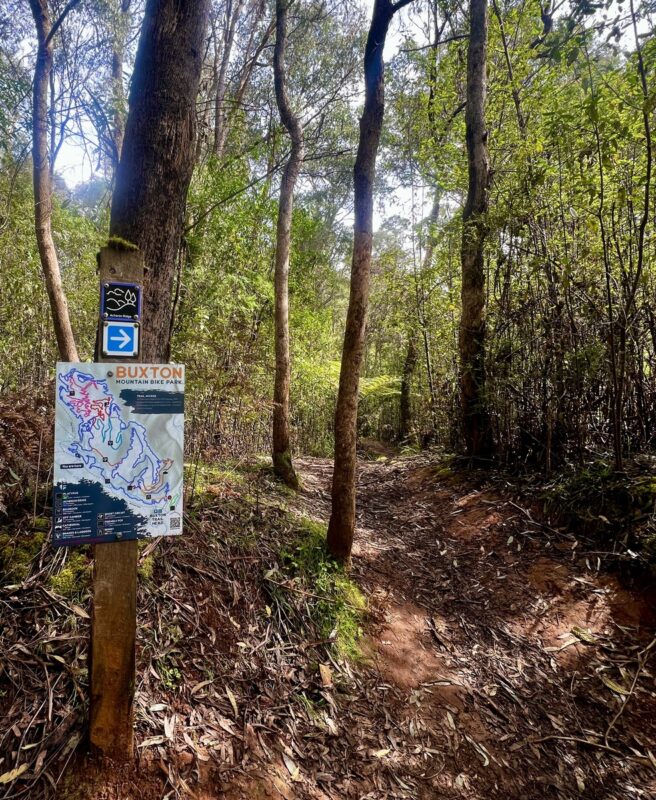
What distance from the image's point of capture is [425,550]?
458 cm

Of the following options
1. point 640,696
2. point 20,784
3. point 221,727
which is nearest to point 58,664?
point 20,784

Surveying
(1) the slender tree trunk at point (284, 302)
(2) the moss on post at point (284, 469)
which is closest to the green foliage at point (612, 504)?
(2) the moss on post at point (284, 469)

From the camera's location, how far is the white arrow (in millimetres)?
1656

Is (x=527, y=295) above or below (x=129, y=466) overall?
above

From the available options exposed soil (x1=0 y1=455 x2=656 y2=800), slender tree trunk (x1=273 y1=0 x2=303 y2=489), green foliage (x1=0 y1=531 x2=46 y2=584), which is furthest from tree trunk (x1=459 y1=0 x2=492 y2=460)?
green foliage (x1=0 y1=531 x2=46 y2=584)

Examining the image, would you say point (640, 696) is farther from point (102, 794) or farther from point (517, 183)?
point (517, 183)

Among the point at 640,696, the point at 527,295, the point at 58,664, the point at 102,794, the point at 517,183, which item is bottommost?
the point at 640,696

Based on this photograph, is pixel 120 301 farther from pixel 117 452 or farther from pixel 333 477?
pixel 333 477

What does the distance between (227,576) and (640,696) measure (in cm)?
283

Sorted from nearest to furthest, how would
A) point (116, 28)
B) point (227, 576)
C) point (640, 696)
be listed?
point (640, 696), point (227, 576), point (116, 28)

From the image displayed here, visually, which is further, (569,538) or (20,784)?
(569,538)

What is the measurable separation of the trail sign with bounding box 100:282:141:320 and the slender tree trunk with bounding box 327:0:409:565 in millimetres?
1810

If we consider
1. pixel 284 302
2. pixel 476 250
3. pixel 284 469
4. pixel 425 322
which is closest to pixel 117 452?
pixel 284 469

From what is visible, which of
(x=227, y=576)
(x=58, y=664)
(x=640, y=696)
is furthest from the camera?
(x=227, y=576)
